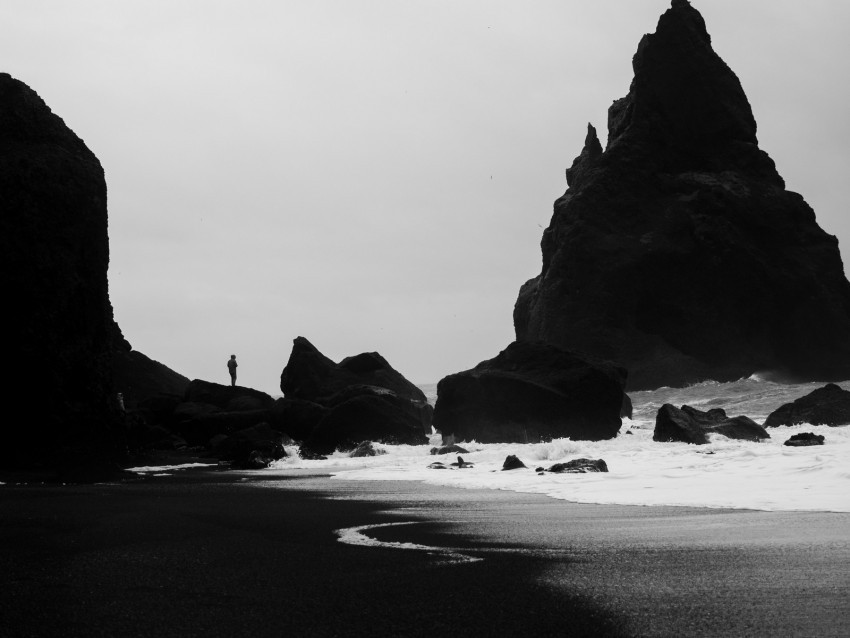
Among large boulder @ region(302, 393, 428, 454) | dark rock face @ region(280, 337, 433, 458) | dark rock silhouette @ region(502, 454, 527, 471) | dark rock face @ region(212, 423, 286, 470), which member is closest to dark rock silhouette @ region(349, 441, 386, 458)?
dark rock face @ region(280, 337, 433, 458)

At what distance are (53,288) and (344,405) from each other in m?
11.1

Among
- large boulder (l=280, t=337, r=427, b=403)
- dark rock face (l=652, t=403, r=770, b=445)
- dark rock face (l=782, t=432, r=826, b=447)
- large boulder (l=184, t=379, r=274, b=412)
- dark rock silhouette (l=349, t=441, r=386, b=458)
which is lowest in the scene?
dark rock silhouette (l=349, t=441, r=386, b=458)

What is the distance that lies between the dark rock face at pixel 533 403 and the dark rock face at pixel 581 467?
554 inches

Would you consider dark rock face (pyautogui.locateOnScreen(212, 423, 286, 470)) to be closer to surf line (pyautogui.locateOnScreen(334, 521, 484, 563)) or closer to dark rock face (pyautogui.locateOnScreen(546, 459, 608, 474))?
dark rock face (pyautogui.locateOnScreen(546, 459, 608, 474))

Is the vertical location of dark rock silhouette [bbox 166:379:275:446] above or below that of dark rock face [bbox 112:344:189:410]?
below

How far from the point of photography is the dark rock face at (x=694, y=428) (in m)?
21.4

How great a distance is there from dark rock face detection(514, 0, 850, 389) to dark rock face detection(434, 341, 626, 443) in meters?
39.5

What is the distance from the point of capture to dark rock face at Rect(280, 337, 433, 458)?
90.6 ft

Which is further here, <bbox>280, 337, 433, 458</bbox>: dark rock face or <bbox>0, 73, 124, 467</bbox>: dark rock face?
<bbox>280, 337, 433, 458</bbox>: dark rock face

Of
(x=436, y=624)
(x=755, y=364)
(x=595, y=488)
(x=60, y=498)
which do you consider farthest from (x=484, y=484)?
(x=755, y=364)

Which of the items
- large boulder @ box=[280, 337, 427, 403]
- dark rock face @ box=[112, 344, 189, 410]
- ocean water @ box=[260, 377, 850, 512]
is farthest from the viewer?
dark rock face @ box=[112, 344, 189, 410]

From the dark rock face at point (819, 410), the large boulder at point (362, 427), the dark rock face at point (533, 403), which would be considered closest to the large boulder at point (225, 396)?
the large boulder at point (362, 427)

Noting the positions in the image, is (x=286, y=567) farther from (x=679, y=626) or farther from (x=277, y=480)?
(x=277, y=480)

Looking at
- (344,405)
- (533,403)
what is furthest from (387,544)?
(533,403)
